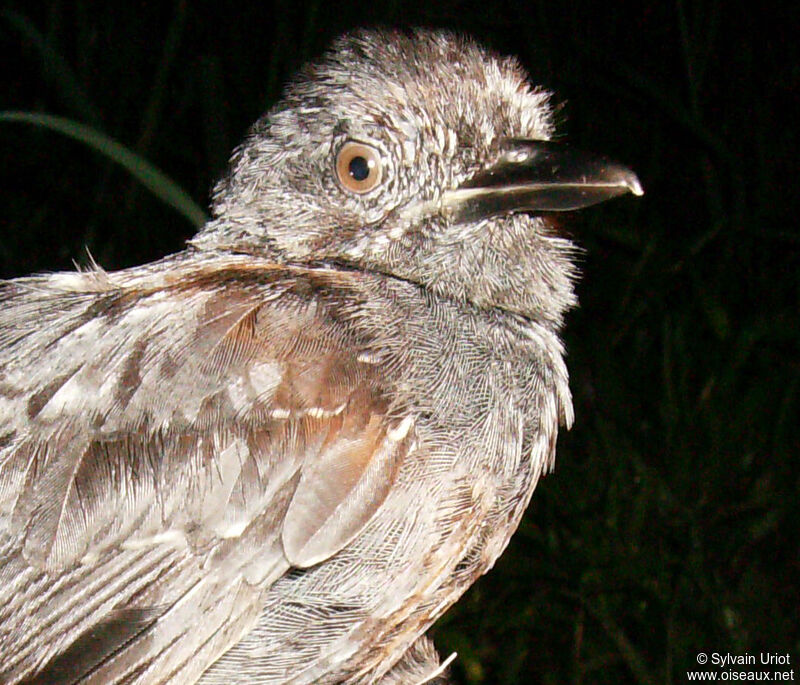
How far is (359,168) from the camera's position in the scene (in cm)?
181

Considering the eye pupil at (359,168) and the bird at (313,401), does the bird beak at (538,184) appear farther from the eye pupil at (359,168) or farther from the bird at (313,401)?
the eye pupil at (359,168)

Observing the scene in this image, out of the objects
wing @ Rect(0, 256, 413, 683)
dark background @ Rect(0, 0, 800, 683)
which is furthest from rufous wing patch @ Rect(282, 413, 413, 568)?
dark background @ Rect(0, 0, 800, 683)

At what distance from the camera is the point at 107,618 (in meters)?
1.55

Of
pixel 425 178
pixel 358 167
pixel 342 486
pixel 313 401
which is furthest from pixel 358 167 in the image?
pixel 342 486

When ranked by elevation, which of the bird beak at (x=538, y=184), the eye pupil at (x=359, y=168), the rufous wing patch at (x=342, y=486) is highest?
the eye pupil at (x=359, y=168)

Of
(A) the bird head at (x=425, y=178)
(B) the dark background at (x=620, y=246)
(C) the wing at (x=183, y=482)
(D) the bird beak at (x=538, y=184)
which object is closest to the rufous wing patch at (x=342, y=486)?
(C) the wing at (x=183, y=482)

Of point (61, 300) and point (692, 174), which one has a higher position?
point (692, 174)

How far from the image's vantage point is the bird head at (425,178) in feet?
5.88

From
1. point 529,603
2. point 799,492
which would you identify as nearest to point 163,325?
point 529,603

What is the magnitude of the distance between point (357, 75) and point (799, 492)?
8.00ft

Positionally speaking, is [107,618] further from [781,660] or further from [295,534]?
[781,660]

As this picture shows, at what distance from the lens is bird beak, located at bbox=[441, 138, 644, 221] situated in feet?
5.78

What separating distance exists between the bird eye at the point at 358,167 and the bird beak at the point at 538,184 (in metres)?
0.14

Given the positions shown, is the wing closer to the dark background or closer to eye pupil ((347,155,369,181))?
eye pupil ((347,155,369,181))
